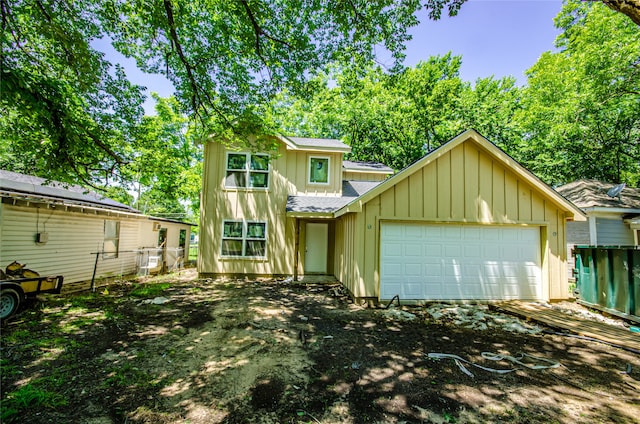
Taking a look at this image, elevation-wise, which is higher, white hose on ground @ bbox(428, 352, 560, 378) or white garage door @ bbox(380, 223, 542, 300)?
white garage door @ bbox(380, 223, 542, 300)

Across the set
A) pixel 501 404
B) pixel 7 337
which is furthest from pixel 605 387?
pixel 7 337

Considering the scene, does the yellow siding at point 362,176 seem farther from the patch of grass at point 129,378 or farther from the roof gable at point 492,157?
the patch of grass at point 129,378

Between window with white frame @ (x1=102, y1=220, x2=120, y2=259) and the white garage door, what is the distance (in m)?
10.4

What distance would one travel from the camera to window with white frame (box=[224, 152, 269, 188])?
10.5 meters

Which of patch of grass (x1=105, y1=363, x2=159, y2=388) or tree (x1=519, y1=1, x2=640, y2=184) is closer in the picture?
patch of grass (x1=105, y1=363, x2=159, y2=388)

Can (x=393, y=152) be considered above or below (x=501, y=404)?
above

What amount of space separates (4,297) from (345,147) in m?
10.5

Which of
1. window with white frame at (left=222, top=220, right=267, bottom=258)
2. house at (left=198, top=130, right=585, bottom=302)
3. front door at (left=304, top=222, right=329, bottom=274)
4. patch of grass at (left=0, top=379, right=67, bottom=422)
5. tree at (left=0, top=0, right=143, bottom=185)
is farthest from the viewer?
front door at (left=304, top=222, right=329, bottom=274)

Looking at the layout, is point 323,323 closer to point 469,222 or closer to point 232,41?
point 469,222

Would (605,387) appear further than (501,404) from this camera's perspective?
Yes

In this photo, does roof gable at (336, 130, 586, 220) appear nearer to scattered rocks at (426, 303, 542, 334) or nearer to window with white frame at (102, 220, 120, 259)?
scattered rocks at (426, 303, 542, 334)

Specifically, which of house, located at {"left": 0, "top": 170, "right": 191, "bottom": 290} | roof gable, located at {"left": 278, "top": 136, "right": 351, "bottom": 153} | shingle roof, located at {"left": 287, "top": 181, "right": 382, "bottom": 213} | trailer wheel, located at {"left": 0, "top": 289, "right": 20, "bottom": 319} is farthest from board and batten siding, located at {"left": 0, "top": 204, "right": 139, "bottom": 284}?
roof gable, located at {"left": 278, "top": 136, "right": 351, "bottom": 153}

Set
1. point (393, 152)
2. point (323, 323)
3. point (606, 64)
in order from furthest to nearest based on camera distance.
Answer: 1. point (393, 152)
2. point (606, 64)
3. point (323, 323)

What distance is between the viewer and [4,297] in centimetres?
522
